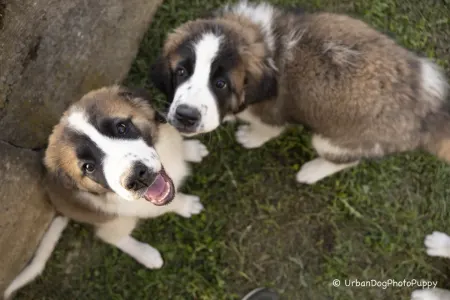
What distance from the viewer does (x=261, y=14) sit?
2.95 meters

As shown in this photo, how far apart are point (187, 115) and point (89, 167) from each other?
0.59 m

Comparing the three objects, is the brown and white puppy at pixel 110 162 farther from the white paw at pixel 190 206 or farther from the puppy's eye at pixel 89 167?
the white paw at pixel 190 206

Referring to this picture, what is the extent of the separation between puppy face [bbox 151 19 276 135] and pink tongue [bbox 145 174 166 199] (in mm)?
310

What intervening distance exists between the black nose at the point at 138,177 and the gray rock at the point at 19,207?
1.05 m

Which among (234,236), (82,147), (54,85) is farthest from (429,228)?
(54,85)

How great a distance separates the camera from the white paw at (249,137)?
3529 millimetres

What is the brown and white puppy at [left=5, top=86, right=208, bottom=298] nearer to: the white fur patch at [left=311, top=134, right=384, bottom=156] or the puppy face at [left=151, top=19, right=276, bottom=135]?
the puppy face at [left=151, top=19, right=276, bottom=135]

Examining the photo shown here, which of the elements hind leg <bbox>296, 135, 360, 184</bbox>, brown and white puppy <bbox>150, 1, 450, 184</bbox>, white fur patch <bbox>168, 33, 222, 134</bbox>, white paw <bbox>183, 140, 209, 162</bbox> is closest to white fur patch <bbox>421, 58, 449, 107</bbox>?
brown and white puppy <bbox>150, 1, 450, 184</bbox>

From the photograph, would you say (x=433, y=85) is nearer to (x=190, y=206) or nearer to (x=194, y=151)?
(x=194, y=151)

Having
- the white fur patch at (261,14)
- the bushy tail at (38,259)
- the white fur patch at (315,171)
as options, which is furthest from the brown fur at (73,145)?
the white fur patch at (315,171)

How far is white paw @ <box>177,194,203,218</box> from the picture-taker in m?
3.50

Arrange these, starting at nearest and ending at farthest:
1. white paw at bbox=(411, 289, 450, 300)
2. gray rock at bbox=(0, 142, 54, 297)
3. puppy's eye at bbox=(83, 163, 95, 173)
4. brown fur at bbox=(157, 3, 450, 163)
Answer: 1. puppy's eye at bbox=(83, 163, 95, 173)
2. brown fur at bbox=(157, 3, 450, 163)
3. gray rock at bbox=(0, 142, 54, 297)
4. white paw at bbox=(411, 289, 450, 300)

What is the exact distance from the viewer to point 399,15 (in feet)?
12.8

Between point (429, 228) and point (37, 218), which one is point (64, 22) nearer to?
point (37, 218)
